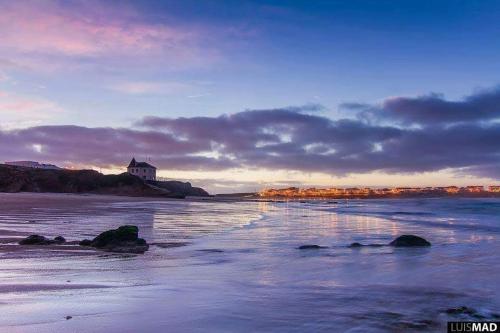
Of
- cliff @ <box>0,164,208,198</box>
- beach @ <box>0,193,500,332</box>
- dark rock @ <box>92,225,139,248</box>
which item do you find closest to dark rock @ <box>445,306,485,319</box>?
beach @ <box>0,193,500,332</box>

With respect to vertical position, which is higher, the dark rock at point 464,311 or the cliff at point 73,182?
the cliff at point 73,182

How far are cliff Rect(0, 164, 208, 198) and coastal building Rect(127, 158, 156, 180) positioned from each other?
30.3 meters

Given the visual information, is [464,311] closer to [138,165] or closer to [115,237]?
[115,237]

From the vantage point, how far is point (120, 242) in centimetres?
1545

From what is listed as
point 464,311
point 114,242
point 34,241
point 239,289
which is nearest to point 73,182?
point 34,241

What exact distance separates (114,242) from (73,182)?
119805 millimetres

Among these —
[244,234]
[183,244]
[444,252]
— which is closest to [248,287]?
[183,244]

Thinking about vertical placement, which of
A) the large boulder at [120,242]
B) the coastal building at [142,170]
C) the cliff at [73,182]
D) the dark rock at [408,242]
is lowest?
the dark rock at [408,242]

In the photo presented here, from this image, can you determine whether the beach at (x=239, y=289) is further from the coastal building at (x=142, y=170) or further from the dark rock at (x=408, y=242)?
the coastal building at (x=142, y=170)

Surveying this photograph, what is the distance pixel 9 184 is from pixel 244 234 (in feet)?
366

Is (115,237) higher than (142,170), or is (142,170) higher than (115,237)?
(142,170)

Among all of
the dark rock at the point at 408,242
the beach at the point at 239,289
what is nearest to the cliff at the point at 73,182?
the dark rock at the point at 408,242

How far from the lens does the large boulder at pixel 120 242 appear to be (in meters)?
15.0

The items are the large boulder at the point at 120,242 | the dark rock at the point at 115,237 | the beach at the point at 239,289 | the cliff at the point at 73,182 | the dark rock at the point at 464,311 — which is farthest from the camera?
the cliff at the point at 73,182
